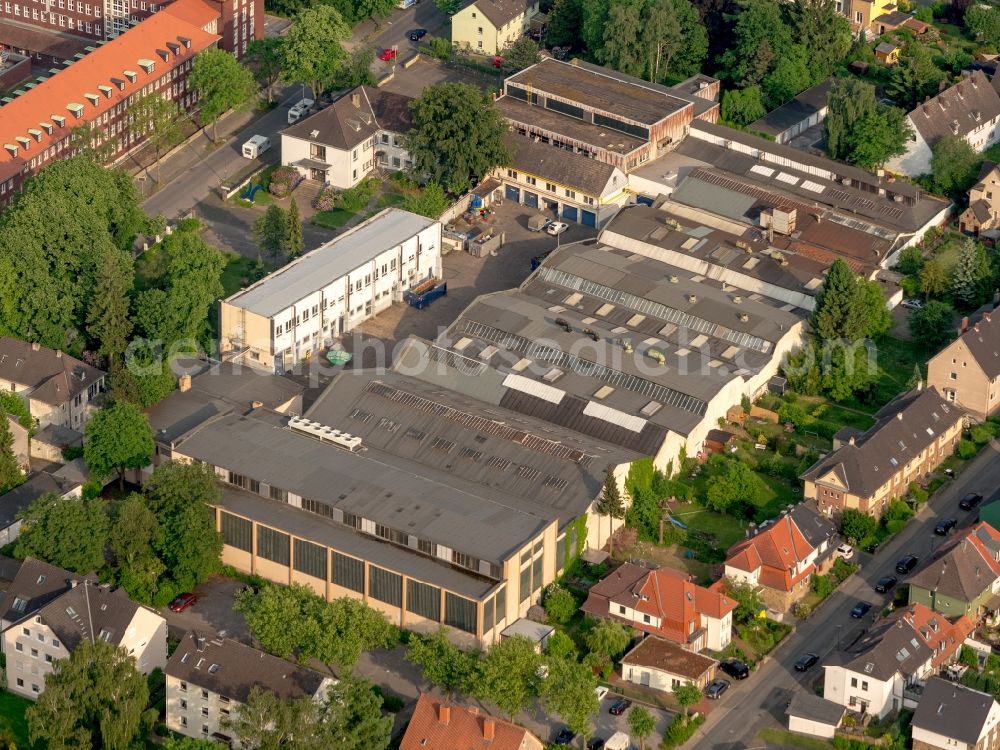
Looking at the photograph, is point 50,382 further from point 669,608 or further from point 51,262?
point 669,608

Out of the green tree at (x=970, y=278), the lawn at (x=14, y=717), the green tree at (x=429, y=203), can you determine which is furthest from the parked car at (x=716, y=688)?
the green tree at (x=429, y=203)

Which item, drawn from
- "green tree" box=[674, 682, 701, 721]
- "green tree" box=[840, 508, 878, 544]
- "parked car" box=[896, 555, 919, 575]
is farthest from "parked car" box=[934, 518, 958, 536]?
"green tree" box=[674, 682, 701, 721]

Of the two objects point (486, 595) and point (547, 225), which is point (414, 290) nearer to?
point (547, 225)

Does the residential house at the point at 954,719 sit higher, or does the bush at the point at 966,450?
the residential house at the point at 954,719

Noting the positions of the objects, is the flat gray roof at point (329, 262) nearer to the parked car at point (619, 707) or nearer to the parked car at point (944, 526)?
the parked car at point (619, 707)

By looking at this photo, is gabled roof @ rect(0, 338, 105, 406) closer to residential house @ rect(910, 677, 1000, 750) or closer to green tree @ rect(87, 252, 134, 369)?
green tree @ rect(87, 252, 134, 369)
